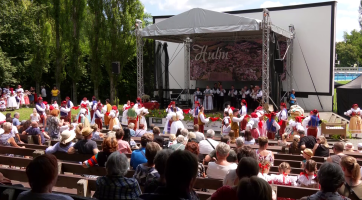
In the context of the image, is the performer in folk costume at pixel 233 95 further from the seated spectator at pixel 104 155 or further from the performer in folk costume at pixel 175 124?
the seated spectator at pixel 104 155

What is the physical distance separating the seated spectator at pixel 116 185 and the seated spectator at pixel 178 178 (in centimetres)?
81

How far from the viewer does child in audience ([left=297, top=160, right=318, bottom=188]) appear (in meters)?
4.35

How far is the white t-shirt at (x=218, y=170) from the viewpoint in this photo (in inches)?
169

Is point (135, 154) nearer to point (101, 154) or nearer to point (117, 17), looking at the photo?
point (101, 154)

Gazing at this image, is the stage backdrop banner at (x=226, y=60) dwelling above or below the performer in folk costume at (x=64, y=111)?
above

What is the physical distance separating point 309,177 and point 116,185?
248cm

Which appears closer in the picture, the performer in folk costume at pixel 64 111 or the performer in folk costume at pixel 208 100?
the performer in folk costume at pixel 64 111

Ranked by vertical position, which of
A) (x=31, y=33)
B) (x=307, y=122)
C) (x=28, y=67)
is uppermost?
(x=31, y=33)

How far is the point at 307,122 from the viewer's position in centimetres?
1124

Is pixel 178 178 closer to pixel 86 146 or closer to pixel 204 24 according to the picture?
pixel 86 146

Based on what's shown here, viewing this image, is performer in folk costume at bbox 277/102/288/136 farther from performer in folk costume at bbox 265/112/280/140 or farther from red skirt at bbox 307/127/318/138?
red skirt at bbox 307/127/318/138

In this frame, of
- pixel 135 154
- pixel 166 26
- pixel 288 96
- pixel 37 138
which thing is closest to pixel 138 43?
pixel 166 26

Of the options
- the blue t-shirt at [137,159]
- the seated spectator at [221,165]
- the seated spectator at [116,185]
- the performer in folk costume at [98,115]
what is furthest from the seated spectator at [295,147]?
the performer in folk costume at [98,115]

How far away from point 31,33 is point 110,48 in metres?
5.53
